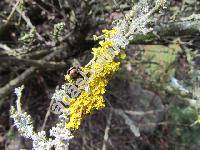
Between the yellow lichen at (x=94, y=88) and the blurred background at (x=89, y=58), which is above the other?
the yellow lichen at (x=94, y=88)

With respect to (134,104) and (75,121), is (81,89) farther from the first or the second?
(134,104)

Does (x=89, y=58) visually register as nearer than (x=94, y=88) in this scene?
No

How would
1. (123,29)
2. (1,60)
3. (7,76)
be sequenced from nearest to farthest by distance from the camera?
1. (123,29)
2. (1,60)
3. (7,76)

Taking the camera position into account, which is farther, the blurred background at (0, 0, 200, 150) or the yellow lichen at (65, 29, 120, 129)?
the blurred background at (0, 0, 200, 150)

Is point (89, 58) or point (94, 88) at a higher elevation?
point (94, 88)

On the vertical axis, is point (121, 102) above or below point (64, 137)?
below

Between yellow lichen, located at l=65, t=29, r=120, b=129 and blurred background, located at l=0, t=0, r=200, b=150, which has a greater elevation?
yellow lichen, located at l=65, t=29, r=120, b=129

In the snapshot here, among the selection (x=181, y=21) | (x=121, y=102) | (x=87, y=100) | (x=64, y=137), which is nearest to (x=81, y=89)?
(x=87, y=100)

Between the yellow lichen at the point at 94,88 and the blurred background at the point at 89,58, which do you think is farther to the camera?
the blurred background at the point at 89,58
